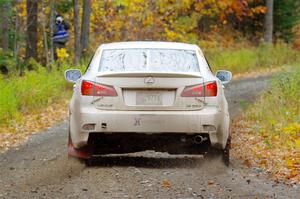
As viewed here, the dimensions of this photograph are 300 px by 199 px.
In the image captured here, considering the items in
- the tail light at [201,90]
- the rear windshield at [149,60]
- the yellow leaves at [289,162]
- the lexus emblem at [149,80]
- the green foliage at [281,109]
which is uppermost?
the rear windshield at [149,60]

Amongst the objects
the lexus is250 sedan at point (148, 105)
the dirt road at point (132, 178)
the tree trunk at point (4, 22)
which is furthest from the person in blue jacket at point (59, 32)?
the lexus is250 sedan at point (148, 105)

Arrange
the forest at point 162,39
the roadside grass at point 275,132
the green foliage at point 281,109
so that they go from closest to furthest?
the roadside grass at point 275,132 < the green foliage at point 281,109 < the forest at point 162,39

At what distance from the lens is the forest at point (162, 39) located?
1541 centimetres

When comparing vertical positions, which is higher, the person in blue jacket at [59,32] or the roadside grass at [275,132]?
the roadside grass at [275,132]

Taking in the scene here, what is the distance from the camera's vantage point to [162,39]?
32.8 m

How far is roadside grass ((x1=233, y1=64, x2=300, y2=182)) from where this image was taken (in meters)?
10.5

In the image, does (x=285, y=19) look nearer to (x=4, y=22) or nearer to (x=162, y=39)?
(x=162, y=39)

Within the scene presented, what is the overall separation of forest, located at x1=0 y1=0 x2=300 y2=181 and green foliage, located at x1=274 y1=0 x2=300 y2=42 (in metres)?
0.05

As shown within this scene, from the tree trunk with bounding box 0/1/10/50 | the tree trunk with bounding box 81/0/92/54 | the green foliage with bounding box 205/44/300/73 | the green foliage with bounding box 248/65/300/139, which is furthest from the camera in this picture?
the green foliage with bounding box 205/44/300/73

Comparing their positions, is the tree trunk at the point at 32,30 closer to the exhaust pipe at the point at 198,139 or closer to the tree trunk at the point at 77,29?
the tree trunk at the point at 77,29

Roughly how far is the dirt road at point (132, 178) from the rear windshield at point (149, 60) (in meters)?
1.20

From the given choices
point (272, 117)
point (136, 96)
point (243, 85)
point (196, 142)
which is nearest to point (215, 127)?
point (196, 142)

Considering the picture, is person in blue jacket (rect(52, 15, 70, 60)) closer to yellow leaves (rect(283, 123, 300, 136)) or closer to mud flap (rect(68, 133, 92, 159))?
yellow leaves (rect(283, 123, 300, 136))

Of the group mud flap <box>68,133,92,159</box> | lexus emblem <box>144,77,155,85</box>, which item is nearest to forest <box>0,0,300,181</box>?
lexus emblem <box>144,77,155,85</box>
